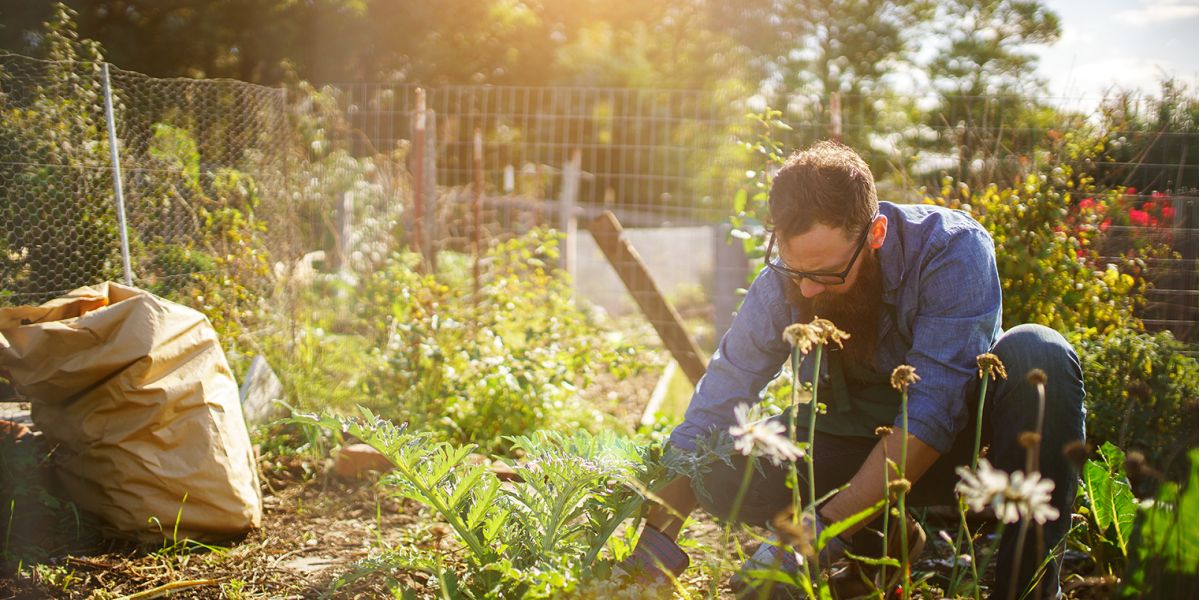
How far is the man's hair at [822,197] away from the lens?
188 centimetres

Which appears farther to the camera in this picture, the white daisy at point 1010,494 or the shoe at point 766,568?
the shoe at point 766,568

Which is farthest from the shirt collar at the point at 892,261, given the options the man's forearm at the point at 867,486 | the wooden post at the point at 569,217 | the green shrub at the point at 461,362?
the wooden post at the point at 569,217

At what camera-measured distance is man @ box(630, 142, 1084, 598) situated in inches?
68.4

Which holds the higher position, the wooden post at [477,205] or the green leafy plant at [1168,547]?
→ the wooden post at [477,205]

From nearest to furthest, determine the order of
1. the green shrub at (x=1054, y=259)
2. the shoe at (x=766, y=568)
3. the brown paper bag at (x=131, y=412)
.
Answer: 1. the shoe at (x=766, y=568)
2. the brown paper bag at (x=131, y=412)
3. the green shrub at (x=1054, y=259)

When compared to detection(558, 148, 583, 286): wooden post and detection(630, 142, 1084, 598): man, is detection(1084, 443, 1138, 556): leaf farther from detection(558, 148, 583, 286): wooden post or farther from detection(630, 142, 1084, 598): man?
detection(558, 148, 583, 286): wooden post

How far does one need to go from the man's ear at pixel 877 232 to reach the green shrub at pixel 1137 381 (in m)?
1.32

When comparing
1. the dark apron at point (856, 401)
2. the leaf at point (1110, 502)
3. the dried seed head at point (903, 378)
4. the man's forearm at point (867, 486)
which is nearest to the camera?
the dried seed head at point (903, 378)

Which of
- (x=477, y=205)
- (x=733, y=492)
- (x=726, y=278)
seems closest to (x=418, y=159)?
(x=477, y=205)

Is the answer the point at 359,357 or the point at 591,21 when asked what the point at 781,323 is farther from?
the point at 591,21

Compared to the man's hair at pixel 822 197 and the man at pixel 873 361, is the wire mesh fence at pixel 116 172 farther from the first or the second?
the man's hair at pixel 822 197

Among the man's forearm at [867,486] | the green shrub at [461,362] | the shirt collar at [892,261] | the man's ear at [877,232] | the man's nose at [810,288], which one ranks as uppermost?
the man's ear at [877,232]

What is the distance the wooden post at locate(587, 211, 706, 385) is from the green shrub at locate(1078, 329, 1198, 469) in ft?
6.10

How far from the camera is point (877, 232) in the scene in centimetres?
194
